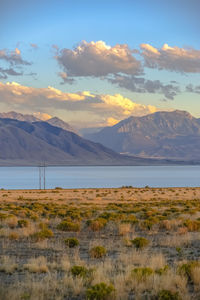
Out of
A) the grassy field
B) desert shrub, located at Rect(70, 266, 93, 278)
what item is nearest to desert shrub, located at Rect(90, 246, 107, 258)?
the grassy field

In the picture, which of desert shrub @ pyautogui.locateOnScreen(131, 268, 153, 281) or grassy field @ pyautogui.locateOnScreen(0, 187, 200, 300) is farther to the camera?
desert shrub @ pyautogui.locateOnScreen(131, 268, 153, 281)

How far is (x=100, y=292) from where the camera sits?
8.41 m

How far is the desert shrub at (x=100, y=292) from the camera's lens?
8384mm

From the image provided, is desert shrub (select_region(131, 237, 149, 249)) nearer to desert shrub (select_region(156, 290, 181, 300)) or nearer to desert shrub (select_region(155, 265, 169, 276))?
desert shrub (select_region(155, 265, 169, 276))

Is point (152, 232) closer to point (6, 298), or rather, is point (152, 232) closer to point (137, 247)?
point (137, 247)

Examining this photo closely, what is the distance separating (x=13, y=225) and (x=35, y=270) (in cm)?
1020

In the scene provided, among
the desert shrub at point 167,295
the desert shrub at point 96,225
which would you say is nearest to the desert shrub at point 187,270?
the desert shrub at point 167,295

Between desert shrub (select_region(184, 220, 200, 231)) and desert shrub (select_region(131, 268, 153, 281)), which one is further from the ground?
desert shrub (select_region(131, 268, 153, 281))

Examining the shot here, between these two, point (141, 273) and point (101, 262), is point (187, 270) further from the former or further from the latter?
point (101, 262)

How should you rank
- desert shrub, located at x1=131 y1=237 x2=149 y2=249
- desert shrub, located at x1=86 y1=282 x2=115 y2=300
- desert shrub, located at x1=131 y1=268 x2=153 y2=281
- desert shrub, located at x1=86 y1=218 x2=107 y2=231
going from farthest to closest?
desert shrub, located at x1=86 y1=218 x2=107 y2=231, desert shrub, located at x1=131 y1=237 x2=149 y2=249, desert shrub, located at x1=131 y1=268 x2=153 y2=281, desert shrub, located at x1=86 y1=282 x2=115 y2=300

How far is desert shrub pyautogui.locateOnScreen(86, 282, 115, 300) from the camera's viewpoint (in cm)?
838

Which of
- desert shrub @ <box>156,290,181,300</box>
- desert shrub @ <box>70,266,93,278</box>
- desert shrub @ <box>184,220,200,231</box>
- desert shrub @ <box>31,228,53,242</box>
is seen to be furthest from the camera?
desert shrub @ <box>184,220,200,231</box>

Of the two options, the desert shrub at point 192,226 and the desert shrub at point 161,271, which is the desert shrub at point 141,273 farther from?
the desert shrub at point 192,226

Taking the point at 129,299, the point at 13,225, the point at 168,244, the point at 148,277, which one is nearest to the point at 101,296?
the point at 129,299
